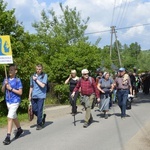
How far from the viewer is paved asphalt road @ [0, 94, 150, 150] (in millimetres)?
7121

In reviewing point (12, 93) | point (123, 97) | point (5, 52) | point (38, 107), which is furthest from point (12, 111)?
point (123, 97)

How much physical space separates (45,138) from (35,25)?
1920cm

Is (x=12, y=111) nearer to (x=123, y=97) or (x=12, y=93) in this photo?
(x=12, y=93)

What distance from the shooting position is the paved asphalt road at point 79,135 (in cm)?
712

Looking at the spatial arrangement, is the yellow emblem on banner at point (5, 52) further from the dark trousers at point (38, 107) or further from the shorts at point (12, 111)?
the shorts at point (12, 111)

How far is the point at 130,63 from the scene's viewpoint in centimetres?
8581

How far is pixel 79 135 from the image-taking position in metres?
8.28

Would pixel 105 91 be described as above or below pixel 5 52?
below

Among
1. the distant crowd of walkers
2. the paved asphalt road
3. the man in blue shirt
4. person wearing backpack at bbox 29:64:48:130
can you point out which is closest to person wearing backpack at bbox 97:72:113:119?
the distant crowd of walkers

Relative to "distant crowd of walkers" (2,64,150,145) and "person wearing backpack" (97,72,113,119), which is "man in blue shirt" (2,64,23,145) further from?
"person wearing backpack" (97,72,113,119)

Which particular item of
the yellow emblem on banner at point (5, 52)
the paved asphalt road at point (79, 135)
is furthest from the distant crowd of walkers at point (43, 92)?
the yellow emblem on banner at point (5, 52)

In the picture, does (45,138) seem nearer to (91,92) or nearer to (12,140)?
(12,140)

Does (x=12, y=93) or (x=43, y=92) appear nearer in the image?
(x=12, y=93)

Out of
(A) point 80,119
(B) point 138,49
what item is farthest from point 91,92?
(B) point 138,49
